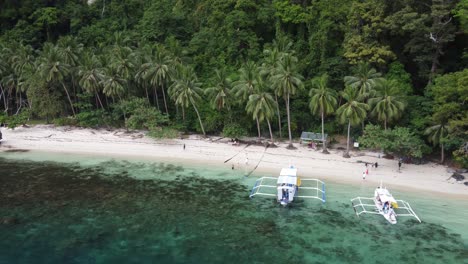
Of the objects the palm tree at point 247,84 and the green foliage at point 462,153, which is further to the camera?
the palm tree at point 247,84

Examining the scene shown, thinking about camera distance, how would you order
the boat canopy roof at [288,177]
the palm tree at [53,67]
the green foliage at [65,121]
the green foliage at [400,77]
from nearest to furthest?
the boat canopy roof at [288,177] → the green foliage at [400,77] → the palm tree at [53,67] → the green foliage at [65,121]

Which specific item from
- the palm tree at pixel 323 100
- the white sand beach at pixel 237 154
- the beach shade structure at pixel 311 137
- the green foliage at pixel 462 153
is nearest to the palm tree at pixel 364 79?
the palm tree at pixel 323 100

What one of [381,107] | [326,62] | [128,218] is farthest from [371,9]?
[128,218]

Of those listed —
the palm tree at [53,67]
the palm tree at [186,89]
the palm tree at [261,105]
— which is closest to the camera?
the palm tree at [261,105]

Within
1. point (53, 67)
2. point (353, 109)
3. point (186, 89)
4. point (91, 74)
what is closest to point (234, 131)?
point (186, 89)

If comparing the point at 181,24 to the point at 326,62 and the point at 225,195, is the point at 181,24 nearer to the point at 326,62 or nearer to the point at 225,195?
the point at 326,62

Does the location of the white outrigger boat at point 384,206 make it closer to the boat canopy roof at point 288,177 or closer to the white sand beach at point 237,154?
the white sand beach at point 237,154

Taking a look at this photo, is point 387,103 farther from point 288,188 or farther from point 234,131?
point 234,131

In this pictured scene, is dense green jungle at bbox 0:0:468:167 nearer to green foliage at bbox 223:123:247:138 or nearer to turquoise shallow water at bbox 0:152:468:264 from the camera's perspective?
green foliage at bbox 223:123:247:138
